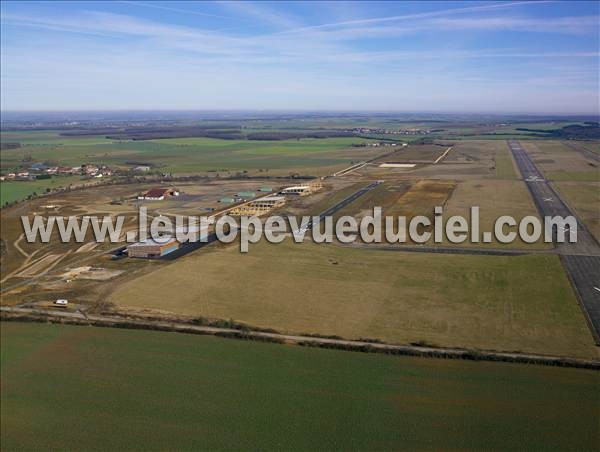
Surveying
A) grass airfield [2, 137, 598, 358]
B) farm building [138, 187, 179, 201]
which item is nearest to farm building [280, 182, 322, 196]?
farm building [138, 187, 179, 201]

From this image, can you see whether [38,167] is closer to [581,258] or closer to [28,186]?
[28,186]

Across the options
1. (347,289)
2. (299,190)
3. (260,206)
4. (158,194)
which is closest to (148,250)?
(347,289)

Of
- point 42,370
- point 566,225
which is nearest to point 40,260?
point 42,370

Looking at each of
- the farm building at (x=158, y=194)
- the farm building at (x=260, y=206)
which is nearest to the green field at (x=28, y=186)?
the farm building at (x=158, y=194)

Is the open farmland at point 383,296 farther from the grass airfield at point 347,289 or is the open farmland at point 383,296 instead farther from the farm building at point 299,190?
the farm building at point 299,190

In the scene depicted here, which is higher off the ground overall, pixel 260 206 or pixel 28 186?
pixel 28 186

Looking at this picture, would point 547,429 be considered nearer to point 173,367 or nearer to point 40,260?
point 173,367
